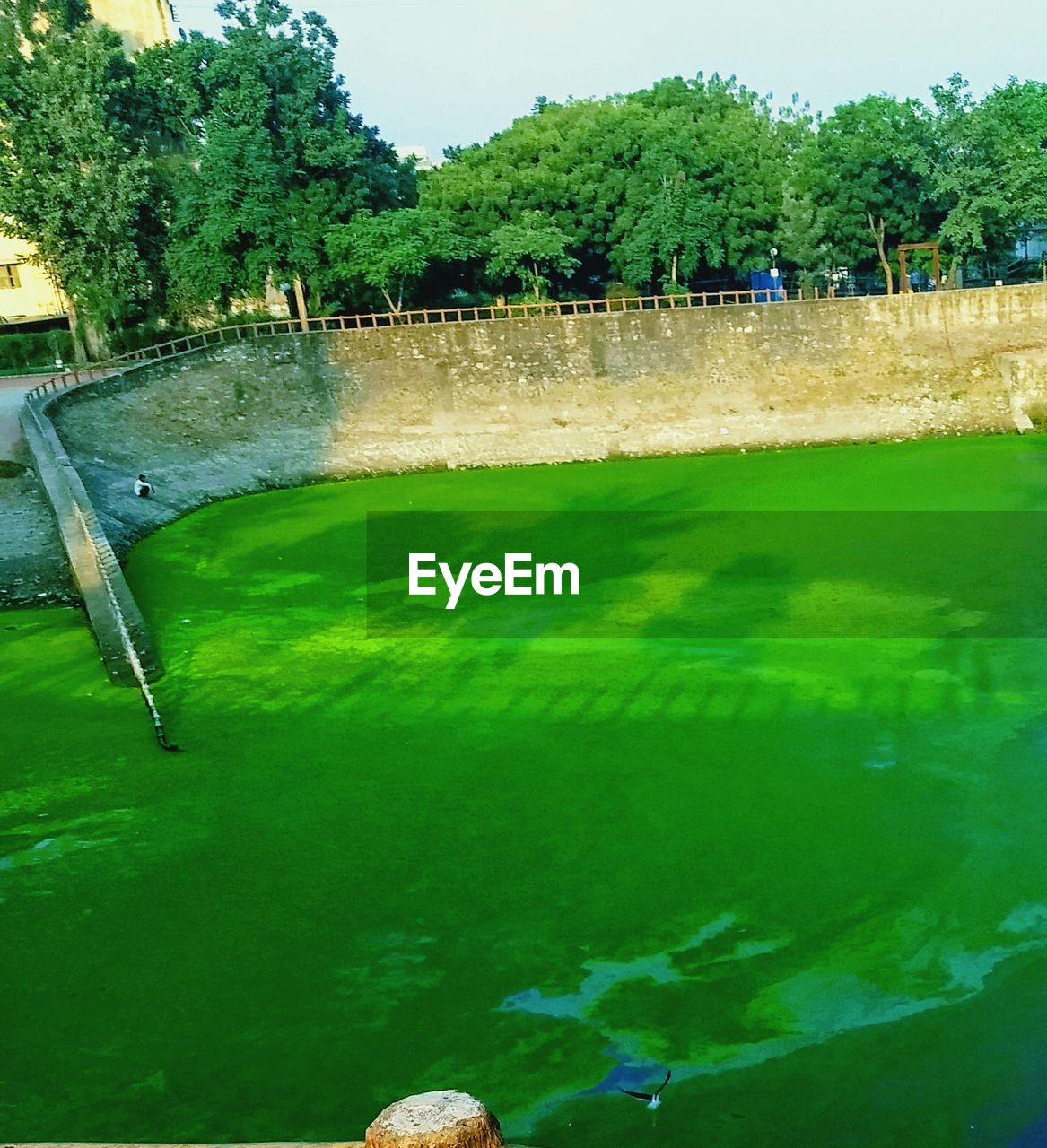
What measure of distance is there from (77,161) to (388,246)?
787cm

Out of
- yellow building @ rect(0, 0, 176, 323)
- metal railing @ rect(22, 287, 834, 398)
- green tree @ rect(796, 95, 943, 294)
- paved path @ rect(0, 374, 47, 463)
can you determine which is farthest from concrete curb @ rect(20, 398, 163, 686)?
green tree @ rect(796, 95, 943, 294)

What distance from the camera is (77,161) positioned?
30.9 meters

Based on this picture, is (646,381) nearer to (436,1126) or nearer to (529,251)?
(529,251)

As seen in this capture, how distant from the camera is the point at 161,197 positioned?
1266 inches

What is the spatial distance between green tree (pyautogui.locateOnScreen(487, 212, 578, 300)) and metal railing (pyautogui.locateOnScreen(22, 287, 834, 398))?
1124mm

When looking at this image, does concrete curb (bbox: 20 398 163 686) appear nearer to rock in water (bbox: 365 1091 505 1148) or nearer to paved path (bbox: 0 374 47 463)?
paved path (bbox: 0 374 47 463)

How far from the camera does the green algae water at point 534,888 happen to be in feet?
25.2

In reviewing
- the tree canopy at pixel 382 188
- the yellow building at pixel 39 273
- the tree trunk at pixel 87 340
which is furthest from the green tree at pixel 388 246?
the yellow building at pixel 39 273

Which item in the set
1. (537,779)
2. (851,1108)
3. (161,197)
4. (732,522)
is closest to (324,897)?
(537,779)

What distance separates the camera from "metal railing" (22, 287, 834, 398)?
27.8 m

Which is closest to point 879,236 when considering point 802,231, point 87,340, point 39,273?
point 802,231

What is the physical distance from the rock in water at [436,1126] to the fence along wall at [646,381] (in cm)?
2476

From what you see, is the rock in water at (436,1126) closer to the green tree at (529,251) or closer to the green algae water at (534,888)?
the green algae water at (534,888)

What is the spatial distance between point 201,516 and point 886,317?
51.1 ft
